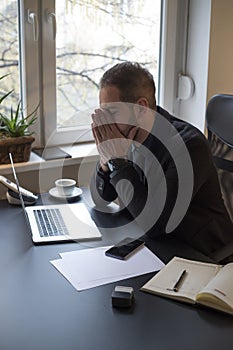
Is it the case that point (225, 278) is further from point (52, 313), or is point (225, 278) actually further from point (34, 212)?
point (34, 212)

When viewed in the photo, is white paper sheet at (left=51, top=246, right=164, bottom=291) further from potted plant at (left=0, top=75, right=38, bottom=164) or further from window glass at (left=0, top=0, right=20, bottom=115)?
window glass at (left=0, top=0, right=20, bottom=115)

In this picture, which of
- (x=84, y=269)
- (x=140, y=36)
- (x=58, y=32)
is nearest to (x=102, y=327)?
(x=84, y=269)

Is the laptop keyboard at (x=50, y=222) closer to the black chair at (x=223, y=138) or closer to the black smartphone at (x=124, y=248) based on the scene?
the black smartphone at (x=124, y=248)

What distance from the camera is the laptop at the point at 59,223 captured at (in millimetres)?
1588

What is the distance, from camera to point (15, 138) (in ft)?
6.72

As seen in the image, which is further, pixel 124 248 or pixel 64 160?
pixel 64 160

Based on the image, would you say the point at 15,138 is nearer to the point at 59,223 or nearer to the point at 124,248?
the point at 59,223

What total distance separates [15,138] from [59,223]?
51cm

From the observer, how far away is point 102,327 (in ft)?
3.60

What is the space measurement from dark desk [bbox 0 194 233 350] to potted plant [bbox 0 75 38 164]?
75 centimetres

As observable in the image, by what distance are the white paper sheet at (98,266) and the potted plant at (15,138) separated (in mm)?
719

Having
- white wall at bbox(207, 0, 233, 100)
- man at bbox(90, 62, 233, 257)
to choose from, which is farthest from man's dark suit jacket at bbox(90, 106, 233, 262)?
white wall at bbox(207, 0, 233, 100)

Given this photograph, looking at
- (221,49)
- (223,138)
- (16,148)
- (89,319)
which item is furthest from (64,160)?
(89,319)

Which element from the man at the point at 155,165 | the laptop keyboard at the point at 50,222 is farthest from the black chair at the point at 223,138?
the laptop keyboard at the point at 50,222
